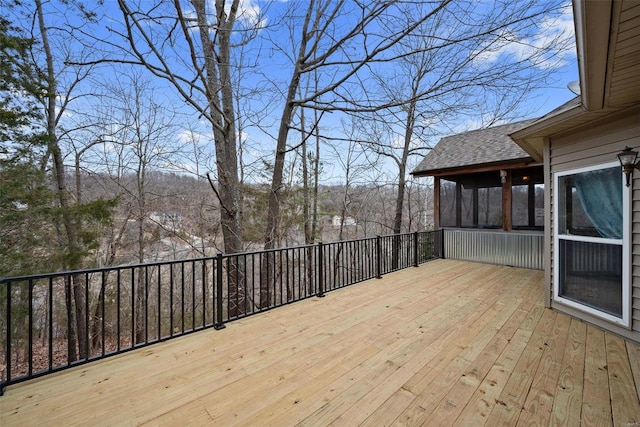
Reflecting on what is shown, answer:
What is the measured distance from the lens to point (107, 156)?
7258mm

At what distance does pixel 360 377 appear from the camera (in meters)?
2.07

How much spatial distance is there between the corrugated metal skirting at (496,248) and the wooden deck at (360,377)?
329 cm

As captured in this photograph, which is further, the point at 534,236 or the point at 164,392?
the point at 534,236

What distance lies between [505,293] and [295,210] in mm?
5826

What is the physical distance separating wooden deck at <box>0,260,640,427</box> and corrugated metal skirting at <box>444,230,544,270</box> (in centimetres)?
329

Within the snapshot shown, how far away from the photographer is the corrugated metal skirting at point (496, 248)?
603cm

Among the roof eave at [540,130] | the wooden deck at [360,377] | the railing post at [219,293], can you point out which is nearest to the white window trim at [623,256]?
the wooden deck at [360,377]

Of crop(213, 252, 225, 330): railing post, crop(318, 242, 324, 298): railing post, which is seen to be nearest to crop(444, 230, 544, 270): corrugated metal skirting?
crop(318, 242, 324, 298): railing post

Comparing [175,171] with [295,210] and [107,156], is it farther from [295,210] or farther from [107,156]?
[295,210]

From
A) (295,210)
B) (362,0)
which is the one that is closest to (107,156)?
(295,210)

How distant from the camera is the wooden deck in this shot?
1.68m

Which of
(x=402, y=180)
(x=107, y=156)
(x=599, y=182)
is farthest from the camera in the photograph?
(x=402, y=180)

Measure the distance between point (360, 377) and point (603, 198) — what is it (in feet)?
11.0

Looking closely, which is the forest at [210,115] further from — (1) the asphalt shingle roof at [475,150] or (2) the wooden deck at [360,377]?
(1) the asphalt shingle roof at [475,150]
